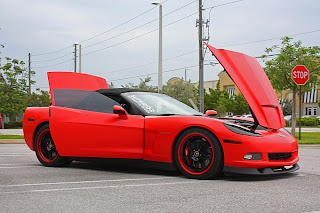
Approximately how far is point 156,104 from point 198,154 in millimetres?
1342

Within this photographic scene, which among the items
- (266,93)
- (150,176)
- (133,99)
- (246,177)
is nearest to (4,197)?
(150,176)

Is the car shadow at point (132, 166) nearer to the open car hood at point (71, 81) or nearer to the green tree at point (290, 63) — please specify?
the open car hood at point (71, 81)

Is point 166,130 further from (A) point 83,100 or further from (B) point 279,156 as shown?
(A) point 83,100

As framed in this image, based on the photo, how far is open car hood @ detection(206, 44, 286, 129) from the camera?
617 centimetres

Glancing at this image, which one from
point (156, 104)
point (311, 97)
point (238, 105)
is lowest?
point (238, 105)

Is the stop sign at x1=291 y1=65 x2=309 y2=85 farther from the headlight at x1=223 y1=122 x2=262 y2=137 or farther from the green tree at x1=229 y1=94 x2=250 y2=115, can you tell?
the green tree at x1=229 y1=94 x2=250 y2=115

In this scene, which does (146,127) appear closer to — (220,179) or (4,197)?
(220,179)

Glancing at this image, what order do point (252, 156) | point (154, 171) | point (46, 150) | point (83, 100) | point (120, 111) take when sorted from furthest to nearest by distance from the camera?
point (46, 150), point (83, 100), point (154, 171), point (120, 111), point (252, 156)

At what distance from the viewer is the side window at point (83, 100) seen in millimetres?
6766

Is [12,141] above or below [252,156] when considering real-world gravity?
below

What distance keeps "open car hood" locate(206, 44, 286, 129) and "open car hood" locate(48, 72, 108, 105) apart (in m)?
2.58

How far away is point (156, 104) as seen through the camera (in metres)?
6.81

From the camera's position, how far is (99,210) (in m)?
4.01

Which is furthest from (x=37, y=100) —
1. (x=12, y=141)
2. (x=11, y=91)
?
(x=12, y=141)
